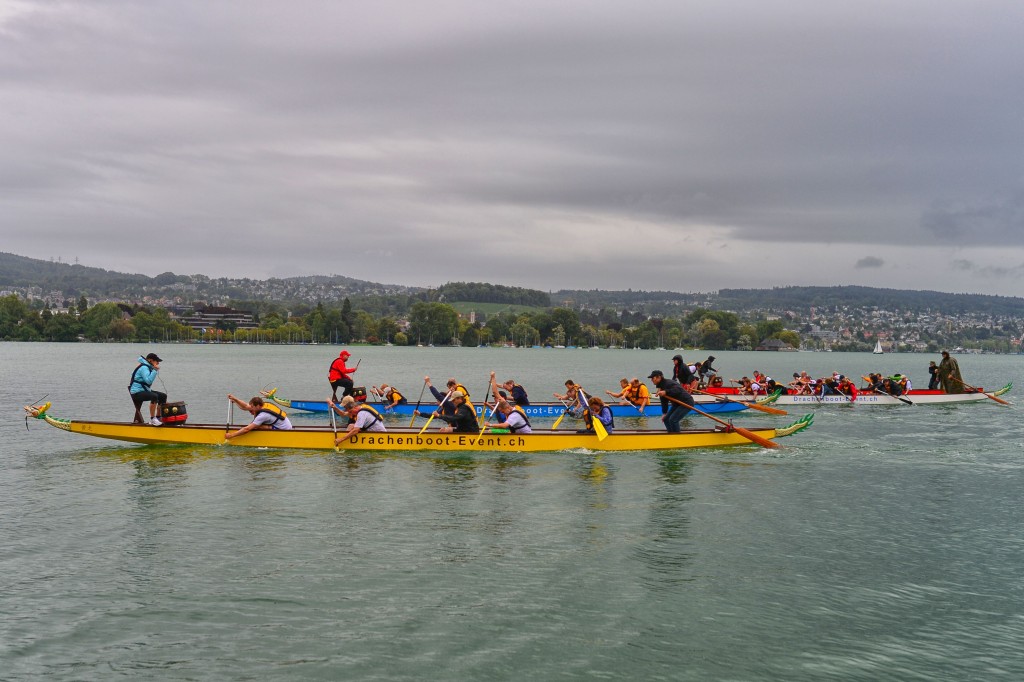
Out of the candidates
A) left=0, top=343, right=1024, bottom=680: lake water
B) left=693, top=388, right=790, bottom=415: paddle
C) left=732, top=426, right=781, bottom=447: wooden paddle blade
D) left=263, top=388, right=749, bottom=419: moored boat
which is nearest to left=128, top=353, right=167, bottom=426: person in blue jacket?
left=0, top=343, right=1024, bottom=680: lake water

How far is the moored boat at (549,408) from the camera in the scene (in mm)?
33781

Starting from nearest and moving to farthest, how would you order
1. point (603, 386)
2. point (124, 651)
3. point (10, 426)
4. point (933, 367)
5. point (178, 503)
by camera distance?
point (124, 651) < point (178, 503) < point (10, 426) < point (933, 367) < point (603, 386)

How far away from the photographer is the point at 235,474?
70.6 ft

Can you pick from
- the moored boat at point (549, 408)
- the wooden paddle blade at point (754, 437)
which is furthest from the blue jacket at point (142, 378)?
the wooden paddle blade at point (754, 437)

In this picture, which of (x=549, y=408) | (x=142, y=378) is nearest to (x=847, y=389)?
(x=549, y=408)

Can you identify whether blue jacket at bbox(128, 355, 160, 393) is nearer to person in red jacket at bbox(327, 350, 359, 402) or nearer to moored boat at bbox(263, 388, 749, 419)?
person in red jacket at bbox(327, 350, 359, 402)

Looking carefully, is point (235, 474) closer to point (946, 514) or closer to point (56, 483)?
point (56, 483)

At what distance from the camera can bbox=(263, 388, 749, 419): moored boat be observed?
33.8 metres

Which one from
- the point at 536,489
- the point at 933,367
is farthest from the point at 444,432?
the point at 933,367

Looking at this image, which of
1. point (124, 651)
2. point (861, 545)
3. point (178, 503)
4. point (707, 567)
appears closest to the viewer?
point (124, 651)

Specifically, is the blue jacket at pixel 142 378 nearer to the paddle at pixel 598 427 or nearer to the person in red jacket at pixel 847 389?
the paddle at pixel 598 427

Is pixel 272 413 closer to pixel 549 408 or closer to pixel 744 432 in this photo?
pixel 549 408

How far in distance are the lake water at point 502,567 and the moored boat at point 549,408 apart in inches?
366

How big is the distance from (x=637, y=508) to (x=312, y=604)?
904cm
